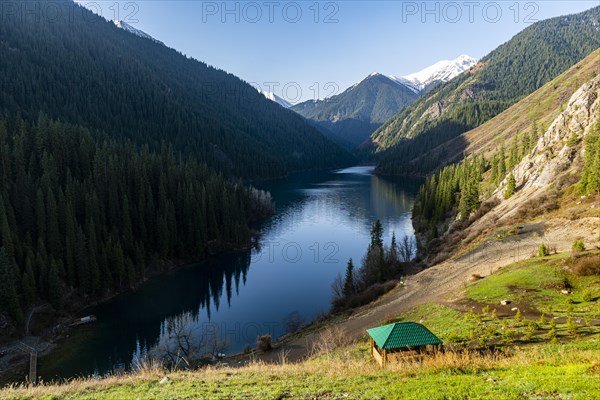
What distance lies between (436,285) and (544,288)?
16.2 meters

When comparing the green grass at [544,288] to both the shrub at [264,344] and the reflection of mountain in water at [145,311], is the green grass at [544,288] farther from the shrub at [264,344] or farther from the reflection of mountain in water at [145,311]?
the reflection of mountain in water at [145,311]

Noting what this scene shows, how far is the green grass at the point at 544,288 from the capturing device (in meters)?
30.6

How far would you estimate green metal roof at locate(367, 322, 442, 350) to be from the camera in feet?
78.3

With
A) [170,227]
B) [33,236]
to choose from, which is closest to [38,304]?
[33,236]

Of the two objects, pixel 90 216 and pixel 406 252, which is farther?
pixel 406 252

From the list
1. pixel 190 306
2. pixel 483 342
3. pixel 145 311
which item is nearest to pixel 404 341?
pixel 483 342

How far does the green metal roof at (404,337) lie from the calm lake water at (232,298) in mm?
36192

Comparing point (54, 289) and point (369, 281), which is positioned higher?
point (54, 289)

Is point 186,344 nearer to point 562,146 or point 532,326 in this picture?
point 532,326

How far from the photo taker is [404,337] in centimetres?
2422

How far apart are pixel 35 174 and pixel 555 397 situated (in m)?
109

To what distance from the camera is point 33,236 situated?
75438 millimetres

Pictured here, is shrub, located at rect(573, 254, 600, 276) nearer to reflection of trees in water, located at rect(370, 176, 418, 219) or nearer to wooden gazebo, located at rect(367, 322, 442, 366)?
wooden gazebo, located at rect(367, 322, 442, 366)

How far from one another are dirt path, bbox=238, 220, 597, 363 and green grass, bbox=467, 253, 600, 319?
4.01 metres
